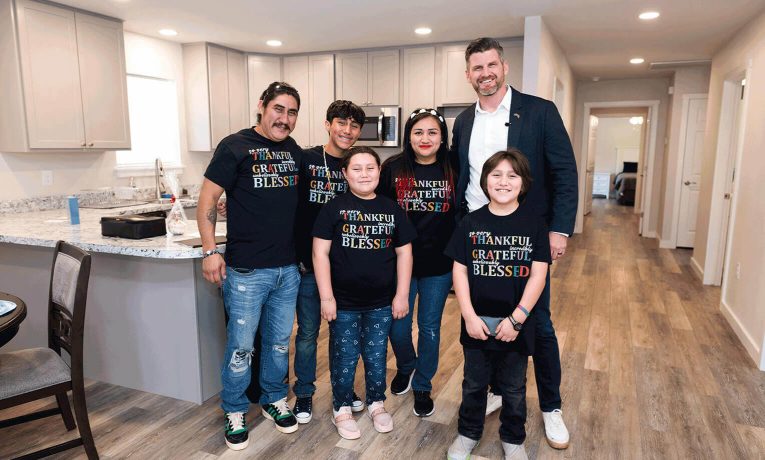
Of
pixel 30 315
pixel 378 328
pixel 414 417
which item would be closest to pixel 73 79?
pixel 30 315

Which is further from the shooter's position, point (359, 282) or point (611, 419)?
point (611, 419)

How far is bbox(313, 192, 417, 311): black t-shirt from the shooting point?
6.61 ft

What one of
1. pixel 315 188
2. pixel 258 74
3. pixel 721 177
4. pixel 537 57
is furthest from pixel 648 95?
pixel 315 188

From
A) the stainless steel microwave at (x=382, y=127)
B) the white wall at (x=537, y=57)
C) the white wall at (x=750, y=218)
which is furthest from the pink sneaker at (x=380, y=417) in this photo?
the stainless steel microwave at (x=382, y=127)

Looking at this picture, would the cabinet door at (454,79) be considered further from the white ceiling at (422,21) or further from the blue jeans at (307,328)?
the blue jeans at (307,328)

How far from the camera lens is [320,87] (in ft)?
17.8

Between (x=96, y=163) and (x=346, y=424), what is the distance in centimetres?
325

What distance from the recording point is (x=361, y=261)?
2.03 meters

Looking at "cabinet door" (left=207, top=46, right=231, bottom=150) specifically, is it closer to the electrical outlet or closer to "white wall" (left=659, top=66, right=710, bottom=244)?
the electrical outlet

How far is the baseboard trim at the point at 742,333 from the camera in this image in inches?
119

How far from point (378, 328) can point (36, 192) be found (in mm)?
3057

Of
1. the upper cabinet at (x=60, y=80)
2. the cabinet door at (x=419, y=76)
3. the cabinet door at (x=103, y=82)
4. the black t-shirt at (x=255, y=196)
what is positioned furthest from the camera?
the cabinet door at (x=419, y=76)

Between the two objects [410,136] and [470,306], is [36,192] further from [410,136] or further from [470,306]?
[470,306]

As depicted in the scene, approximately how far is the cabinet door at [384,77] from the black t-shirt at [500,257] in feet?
11.5
